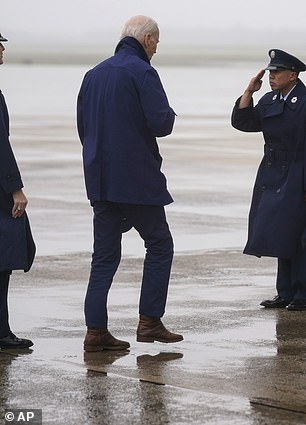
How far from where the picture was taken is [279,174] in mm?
10227

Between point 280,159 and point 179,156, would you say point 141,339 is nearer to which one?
point 280,159

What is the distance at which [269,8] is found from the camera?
171m

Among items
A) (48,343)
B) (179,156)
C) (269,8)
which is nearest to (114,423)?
(48,343)

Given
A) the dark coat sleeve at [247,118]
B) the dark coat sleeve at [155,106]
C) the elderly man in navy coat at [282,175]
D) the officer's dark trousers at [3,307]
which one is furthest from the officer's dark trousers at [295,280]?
the officer's dark trousers at [3,307]

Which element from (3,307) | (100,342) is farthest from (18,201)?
(100,342)

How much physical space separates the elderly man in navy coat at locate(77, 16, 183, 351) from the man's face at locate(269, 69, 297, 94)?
4.81 ft

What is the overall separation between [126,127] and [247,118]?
180 cm

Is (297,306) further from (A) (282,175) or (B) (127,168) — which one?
(B) (127,168)

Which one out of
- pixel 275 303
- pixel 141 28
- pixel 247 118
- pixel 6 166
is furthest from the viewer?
pixel 247 118

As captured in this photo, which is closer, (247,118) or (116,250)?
(116,250)

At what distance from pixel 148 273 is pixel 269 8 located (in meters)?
164

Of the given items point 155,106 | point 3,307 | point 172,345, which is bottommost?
point 172,345

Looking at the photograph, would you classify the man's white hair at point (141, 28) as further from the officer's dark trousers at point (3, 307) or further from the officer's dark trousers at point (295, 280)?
the officer's dark trousers at point (295, 280)

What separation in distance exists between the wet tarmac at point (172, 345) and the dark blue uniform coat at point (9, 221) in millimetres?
512
